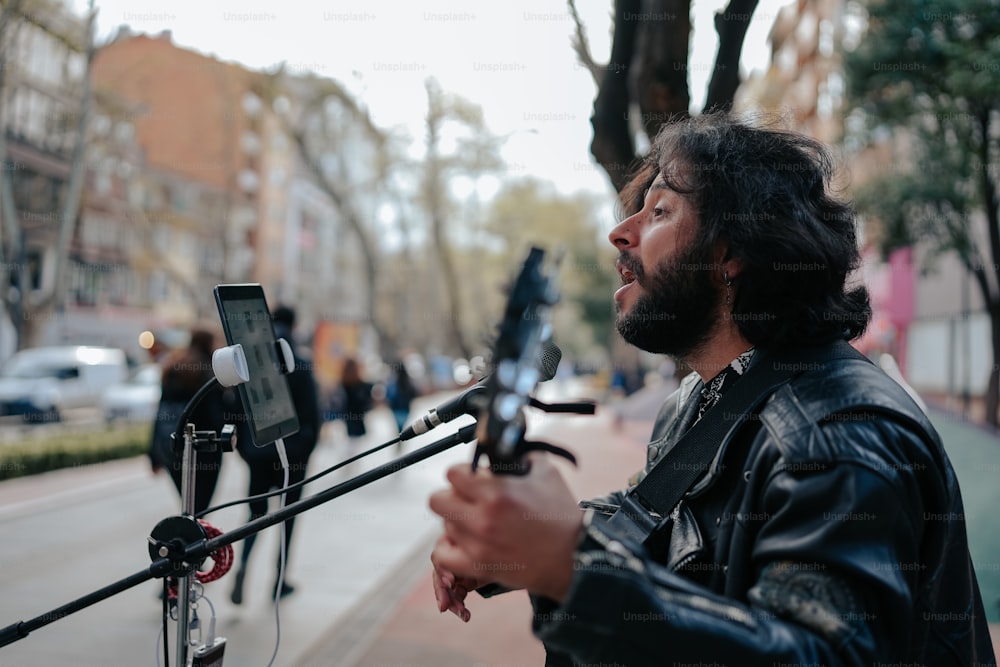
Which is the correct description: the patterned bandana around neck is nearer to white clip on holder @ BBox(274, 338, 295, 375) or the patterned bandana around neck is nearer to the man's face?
the man's face

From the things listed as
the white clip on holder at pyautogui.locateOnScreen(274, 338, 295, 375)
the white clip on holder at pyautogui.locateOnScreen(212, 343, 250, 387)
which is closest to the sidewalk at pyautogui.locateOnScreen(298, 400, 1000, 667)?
the white clip on holder at pyautogui.locateOnScreen(274, 338, 295, 375)

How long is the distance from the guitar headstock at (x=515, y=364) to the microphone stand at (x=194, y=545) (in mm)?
500

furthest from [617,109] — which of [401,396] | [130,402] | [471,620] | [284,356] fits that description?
[130,402]

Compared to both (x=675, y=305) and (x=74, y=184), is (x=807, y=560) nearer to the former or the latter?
(x=675, y=305)

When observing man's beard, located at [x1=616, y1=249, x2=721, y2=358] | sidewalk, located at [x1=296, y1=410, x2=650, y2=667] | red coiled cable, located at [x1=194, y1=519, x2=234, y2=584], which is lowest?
sidewalk, located at [x1=296, y1=410, x2=650, y2=667]

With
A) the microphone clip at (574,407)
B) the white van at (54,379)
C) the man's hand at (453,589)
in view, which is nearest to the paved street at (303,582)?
the man's hand at (453,589)

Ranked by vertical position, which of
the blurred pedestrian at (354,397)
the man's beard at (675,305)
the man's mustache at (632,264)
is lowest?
the blurred pedestrian at (354,397)

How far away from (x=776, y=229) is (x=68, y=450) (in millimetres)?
11915

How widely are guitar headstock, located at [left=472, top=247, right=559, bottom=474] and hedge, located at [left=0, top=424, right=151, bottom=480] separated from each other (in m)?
10.9

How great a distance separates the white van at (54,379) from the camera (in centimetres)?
1958

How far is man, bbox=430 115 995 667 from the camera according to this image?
1133 mm

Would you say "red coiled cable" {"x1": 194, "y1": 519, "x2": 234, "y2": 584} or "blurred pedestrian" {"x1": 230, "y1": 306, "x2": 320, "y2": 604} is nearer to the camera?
"red coiled cable" {"x1": 194, "y1": 519, "x2": 234, "y2": 584}

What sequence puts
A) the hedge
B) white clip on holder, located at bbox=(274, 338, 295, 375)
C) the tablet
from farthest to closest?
1. the hedge
2. white clip on holder, located at bbox=(274, 338, 295, 375)
3. the tablet

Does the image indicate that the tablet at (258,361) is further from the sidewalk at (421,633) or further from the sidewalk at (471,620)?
the sidewalk at (471,620)
